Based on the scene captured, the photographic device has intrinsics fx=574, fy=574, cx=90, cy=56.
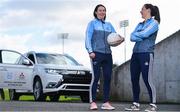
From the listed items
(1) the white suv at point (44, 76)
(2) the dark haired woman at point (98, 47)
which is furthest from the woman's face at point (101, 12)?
(1) the white suv at point (44, 76)

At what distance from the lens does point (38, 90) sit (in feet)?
52.0

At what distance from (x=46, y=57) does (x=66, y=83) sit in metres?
1.70

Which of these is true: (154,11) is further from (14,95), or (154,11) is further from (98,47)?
(14,95)

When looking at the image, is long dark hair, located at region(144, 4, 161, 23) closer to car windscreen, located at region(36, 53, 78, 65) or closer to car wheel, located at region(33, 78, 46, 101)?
car wheel, located at region(33, 78, 46, 101)

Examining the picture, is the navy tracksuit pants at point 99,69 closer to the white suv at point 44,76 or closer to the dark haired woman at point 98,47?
the dark haired woman at point 98,47

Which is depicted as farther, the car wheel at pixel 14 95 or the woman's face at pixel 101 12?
the car wheel at pixel 14 95

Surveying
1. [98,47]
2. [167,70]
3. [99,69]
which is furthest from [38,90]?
[98,47]

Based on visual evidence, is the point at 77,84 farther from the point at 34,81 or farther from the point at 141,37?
the point at 141,37

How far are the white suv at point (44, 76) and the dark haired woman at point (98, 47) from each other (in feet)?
16.7

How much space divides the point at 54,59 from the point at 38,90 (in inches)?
48.2

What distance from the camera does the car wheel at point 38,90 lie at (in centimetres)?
1565

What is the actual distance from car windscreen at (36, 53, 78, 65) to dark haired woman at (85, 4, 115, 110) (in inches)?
244

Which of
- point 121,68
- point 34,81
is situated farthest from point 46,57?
point 121,68

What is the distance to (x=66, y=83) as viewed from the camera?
50.1ft
